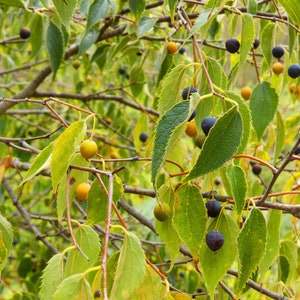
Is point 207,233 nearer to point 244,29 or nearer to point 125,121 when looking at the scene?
point 244,29

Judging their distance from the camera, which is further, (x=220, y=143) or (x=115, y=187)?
(x=115, y=187)

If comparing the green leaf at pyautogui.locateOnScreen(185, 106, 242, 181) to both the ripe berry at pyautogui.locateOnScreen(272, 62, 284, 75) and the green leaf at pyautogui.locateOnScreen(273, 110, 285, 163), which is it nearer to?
the green leaf at pyautogui.locateOnScreen(273, 110, 285, 163)

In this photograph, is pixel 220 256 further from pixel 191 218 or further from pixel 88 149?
pixel 88 149

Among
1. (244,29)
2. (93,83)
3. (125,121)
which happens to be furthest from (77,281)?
(93,83)

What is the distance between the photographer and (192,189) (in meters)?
1.17

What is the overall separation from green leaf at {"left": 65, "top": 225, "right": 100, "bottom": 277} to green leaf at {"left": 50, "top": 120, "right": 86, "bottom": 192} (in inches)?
3.9

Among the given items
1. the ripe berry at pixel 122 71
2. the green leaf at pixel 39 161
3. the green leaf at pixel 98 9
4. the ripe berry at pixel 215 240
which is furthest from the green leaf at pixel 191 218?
the ripe berry at pixel 122 71

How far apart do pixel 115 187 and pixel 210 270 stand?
25 centimetres

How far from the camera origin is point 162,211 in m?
1.23

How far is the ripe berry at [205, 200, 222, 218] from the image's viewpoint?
4.03ft

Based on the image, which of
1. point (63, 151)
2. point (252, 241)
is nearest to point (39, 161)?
point (63, 151)

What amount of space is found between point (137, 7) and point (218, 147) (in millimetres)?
999

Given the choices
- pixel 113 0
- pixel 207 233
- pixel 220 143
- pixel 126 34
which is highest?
pixel 220 143

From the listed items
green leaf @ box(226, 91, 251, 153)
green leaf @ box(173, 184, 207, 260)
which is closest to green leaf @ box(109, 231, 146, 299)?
green leaf @ box(173, 184, 207, 260)
